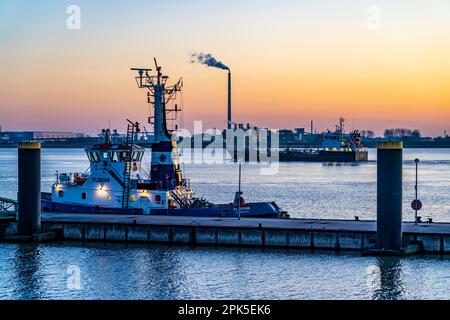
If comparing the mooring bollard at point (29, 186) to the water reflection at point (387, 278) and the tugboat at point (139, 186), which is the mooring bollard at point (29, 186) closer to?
the tugboat at point (139, 186)

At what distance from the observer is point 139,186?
173 feet

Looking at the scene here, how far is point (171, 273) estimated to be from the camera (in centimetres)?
3803

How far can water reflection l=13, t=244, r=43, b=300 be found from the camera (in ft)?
112

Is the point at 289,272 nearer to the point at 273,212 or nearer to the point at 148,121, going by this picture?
the point at 273,212

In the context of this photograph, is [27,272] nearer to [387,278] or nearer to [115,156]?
[115,156]

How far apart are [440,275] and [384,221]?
137 inches

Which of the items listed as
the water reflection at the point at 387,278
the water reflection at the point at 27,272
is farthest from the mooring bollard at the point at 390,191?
the water reflection at the point at 27,272

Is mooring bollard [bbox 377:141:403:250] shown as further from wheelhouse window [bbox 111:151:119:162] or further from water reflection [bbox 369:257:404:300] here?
wheelhouse window [bbox 111:151:119:162]

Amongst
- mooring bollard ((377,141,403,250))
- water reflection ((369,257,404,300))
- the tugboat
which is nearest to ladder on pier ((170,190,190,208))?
the tugboat

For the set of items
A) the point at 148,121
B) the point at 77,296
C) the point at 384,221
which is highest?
the point at 148,121

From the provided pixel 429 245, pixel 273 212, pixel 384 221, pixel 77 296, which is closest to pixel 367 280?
pixel 384 221

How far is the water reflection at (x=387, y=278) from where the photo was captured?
33969mm

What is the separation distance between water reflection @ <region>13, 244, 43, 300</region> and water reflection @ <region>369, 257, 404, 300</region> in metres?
14.2
